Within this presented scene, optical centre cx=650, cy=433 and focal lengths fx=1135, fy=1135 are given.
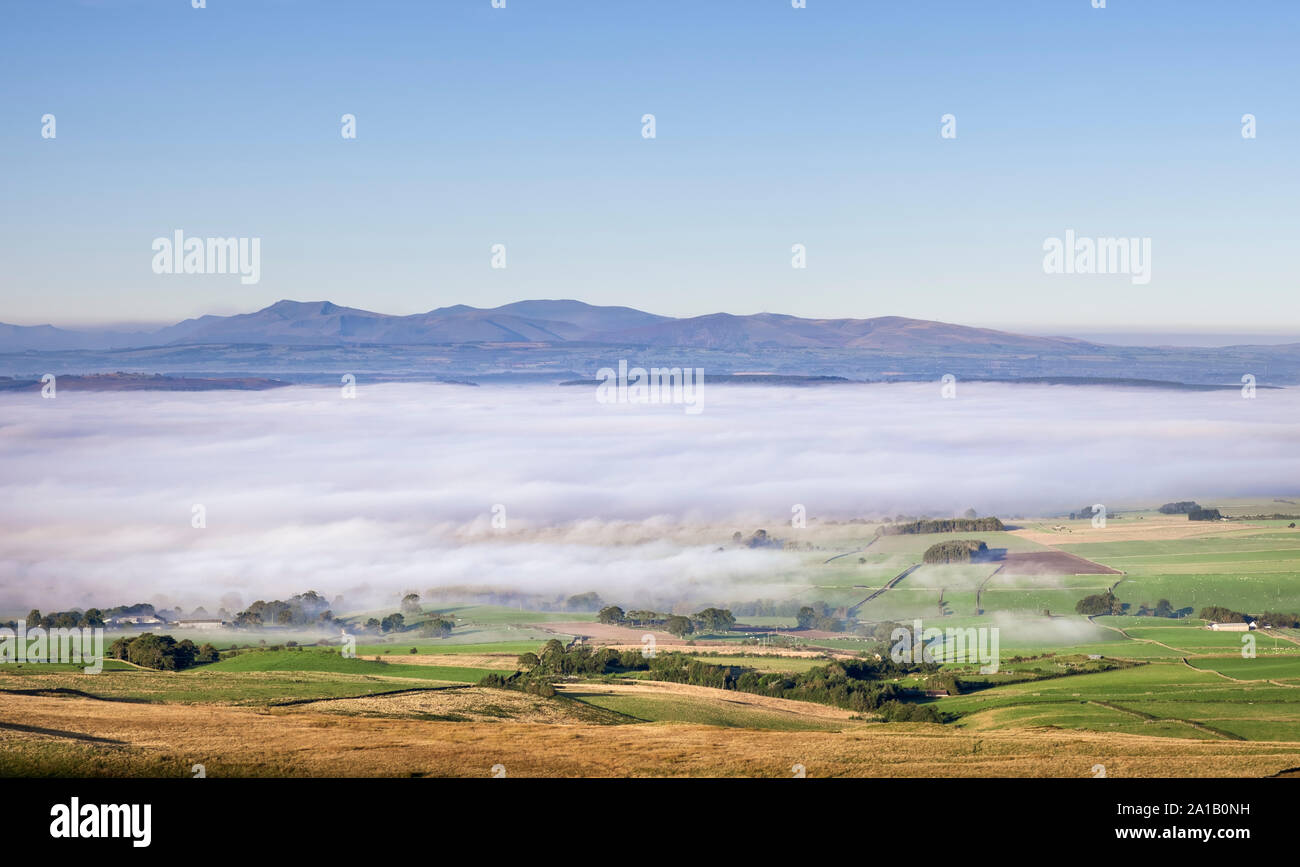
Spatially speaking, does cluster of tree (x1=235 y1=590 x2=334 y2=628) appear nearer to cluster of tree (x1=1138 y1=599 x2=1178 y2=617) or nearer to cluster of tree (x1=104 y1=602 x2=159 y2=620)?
cluster of tree (x1=104 y1=602 x2=159 y2=620)

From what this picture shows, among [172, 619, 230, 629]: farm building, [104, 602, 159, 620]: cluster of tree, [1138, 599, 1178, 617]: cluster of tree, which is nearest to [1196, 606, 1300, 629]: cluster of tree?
[1138, 599, 1178, 617]: cluster of tree

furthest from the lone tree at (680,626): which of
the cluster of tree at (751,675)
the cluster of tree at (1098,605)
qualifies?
the cluster of tree at (1098,605)

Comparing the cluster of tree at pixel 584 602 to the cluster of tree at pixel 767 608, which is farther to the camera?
the cluster of tree at pixel 584 602

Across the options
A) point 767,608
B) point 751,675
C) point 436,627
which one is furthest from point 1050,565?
point 436,627

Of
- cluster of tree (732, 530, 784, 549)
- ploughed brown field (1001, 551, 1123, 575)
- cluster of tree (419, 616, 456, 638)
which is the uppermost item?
ploughed brown field (1001, 551, 1123, 575)

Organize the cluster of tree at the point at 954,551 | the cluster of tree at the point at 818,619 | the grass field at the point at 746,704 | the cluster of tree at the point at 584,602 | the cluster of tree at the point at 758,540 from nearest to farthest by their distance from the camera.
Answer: the grass field at the point at 746,704, the cluster of tree at the point at 818,619, the cluster of tree at the point at 584,602, the cluster of tree at the point at 954,551, the cluster of tree at the point at 758,540

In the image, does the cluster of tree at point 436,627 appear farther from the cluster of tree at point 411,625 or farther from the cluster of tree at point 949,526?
the cluster of tree at point 949,526

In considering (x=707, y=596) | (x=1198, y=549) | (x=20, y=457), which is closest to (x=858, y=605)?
(x=707, y=596)
